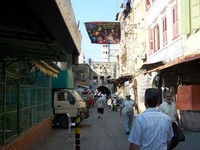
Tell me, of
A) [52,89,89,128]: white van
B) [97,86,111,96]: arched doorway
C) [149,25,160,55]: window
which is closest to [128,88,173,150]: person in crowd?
[52,89,89,128]: white van

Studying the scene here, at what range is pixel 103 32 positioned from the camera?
32531mm

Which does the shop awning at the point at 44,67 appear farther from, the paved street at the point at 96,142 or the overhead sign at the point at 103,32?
the overhead sign at the point at 103,32

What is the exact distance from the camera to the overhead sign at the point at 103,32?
3210 centimetres

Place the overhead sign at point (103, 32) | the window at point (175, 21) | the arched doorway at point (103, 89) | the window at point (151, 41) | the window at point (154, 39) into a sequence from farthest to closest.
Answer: the arched doorway at point (103, 89)
the overhead sign at point (103, 32)
the window at point (151, 41)
the window at point (154, 39)
the window at point (175, 21)

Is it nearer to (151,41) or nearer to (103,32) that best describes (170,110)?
(151,41)

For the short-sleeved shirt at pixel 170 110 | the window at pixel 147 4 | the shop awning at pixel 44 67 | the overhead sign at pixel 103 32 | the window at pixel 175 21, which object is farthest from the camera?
the overhead sign at pixel 103 32

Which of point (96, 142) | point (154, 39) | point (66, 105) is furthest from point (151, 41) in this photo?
point (96, 142)

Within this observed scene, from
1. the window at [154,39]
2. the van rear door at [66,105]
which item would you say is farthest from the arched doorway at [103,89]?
the van rear door at [66,105]

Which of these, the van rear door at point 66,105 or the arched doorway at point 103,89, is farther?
the arched doorway at point 103,89

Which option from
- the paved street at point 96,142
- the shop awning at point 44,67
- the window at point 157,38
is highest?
the window at point 157,38

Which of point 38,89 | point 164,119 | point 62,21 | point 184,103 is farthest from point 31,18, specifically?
point 184,103

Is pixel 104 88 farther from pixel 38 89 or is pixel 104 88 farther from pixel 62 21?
pixel 62 21

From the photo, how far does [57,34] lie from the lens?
6.23m

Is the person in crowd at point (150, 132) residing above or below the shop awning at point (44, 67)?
below
